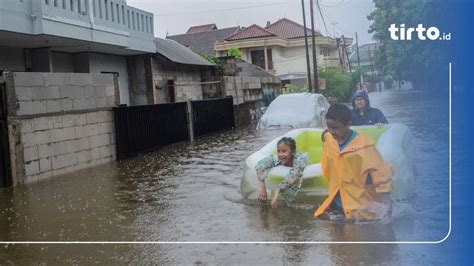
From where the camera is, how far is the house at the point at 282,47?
3453 millimetres

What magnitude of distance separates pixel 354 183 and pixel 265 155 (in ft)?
3.58

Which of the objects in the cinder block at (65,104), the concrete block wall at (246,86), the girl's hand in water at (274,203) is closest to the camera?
the concrete block wall at (246,86)

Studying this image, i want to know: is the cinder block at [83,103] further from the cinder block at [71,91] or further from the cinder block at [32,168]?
the cinder block at [32,168]

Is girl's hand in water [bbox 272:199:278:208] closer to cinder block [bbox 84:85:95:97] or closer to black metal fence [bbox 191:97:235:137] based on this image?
black metal fence [bbox 191:97:235:137]

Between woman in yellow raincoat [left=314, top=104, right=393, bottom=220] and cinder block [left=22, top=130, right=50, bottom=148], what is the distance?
4523 mm

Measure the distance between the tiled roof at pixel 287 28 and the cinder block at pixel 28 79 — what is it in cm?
430

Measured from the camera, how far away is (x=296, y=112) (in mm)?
4016

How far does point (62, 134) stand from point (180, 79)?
2160 mm

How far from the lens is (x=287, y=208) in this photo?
13.7ft

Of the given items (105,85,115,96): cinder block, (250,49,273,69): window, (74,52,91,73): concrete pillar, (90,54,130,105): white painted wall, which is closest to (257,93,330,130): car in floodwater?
(250,49,273,69): window

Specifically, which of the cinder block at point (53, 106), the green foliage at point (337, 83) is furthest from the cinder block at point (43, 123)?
the green foliage at point (337, 83)

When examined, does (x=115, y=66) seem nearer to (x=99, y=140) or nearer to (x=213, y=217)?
(x=99, y=140)

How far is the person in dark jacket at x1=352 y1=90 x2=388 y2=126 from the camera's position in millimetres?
3197

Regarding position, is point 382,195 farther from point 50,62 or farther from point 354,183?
point 50,62
